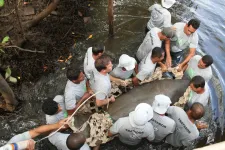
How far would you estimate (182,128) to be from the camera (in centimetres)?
454

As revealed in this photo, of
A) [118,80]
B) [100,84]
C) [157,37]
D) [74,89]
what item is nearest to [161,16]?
[157,37]

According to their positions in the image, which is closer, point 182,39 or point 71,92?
point 71,92

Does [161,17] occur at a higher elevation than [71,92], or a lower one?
higher

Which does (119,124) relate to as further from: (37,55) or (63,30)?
(63,30)

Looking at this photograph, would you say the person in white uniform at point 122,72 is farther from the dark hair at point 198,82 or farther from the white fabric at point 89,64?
the dark hair at point 198,82

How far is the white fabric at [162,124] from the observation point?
4504mm

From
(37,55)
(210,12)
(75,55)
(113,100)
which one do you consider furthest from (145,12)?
(113,100)

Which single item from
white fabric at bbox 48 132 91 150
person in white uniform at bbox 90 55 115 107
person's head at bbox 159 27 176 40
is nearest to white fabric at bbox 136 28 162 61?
person's head at bbox 159 27 176 40

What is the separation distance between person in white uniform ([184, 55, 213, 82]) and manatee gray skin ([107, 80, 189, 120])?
0.90ft

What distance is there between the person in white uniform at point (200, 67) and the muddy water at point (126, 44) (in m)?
1.26

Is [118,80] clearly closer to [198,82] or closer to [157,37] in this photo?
[157,37]

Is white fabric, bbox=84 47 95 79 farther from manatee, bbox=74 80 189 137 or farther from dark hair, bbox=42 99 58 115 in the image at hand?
dark hair, bbox=42 99 58 115

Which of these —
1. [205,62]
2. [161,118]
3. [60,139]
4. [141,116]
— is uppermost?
[205,62]

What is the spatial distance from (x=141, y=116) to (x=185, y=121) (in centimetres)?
85
